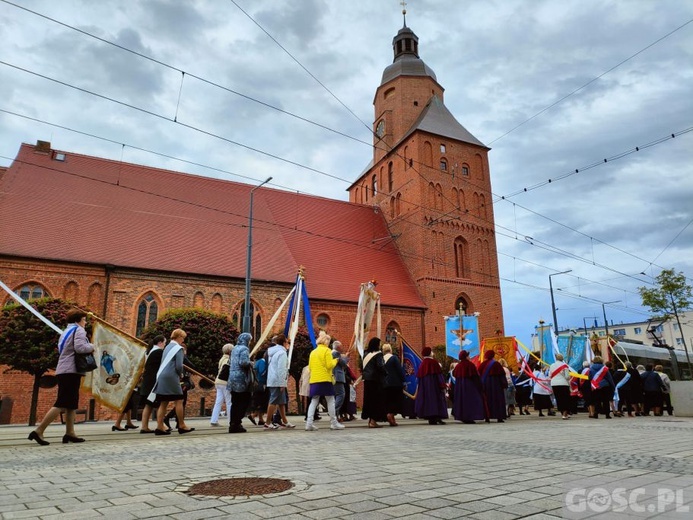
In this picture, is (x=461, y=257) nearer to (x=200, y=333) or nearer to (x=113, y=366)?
(x=200, y=333)

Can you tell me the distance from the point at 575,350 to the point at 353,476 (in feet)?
58.1

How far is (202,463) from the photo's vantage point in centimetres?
487

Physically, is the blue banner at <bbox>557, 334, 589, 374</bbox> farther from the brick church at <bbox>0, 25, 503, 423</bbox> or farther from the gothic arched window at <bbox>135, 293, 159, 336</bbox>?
the gothic arched window at <bbox>135, 293, 159, 336</bbox>

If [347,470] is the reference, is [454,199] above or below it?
above

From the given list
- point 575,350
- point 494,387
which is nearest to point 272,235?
point 575,350

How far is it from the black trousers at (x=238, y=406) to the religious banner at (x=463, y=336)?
13154 millimetres

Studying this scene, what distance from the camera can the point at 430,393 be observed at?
11266mm

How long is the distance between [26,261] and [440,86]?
29.5 metres

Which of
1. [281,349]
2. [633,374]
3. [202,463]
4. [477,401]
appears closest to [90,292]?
[281,349]

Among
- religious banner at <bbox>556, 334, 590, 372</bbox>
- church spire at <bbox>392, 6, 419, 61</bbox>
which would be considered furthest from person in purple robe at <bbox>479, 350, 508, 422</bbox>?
church spire at <bbox>392, 6, 419, 61</bbox>

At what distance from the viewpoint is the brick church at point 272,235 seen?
2070 centimetres

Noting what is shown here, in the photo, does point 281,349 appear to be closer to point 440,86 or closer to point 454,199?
point 454,199

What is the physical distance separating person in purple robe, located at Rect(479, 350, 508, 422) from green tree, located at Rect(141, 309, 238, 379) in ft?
31.9

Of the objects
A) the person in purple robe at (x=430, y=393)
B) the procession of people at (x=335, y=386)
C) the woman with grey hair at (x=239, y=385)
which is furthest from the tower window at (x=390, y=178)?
the woman with grey hair at (x=239, y=385)
